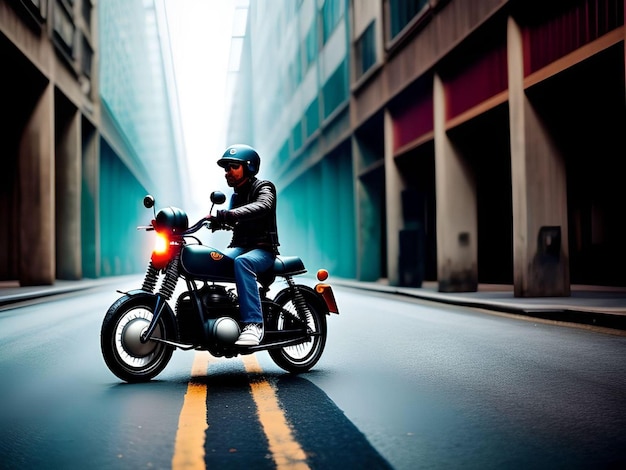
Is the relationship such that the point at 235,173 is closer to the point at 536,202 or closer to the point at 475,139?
the point at 536,202

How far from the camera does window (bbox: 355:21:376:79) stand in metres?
27.0

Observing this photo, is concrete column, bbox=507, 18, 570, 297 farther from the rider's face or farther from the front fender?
the front fender

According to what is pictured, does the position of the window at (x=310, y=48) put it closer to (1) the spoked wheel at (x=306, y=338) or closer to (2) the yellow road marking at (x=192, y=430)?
(1) the spoked wheel at (x=306, y=338)

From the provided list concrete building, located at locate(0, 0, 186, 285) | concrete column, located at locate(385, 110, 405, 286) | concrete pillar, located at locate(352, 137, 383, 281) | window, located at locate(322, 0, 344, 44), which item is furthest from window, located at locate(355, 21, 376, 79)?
concrete building, located at locate(0, 0, 186, 285)

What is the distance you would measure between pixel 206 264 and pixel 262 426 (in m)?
1.87

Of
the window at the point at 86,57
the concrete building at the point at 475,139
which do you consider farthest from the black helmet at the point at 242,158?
the window at the point at 86,57

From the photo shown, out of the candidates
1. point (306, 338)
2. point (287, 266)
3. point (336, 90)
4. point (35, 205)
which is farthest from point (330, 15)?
point (306, 338)

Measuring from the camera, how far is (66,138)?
101ft

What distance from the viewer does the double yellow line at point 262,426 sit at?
394cm

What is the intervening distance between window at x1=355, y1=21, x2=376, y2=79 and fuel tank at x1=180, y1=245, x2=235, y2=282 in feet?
70.9

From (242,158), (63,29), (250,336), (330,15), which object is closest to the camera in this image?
(250,336)

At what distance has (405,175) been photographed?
81.1 feet

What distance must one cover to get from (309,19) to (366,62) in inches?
535

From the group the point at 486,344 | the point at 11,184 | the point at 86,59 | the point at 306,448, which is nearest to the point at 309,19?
the point at 86,59
